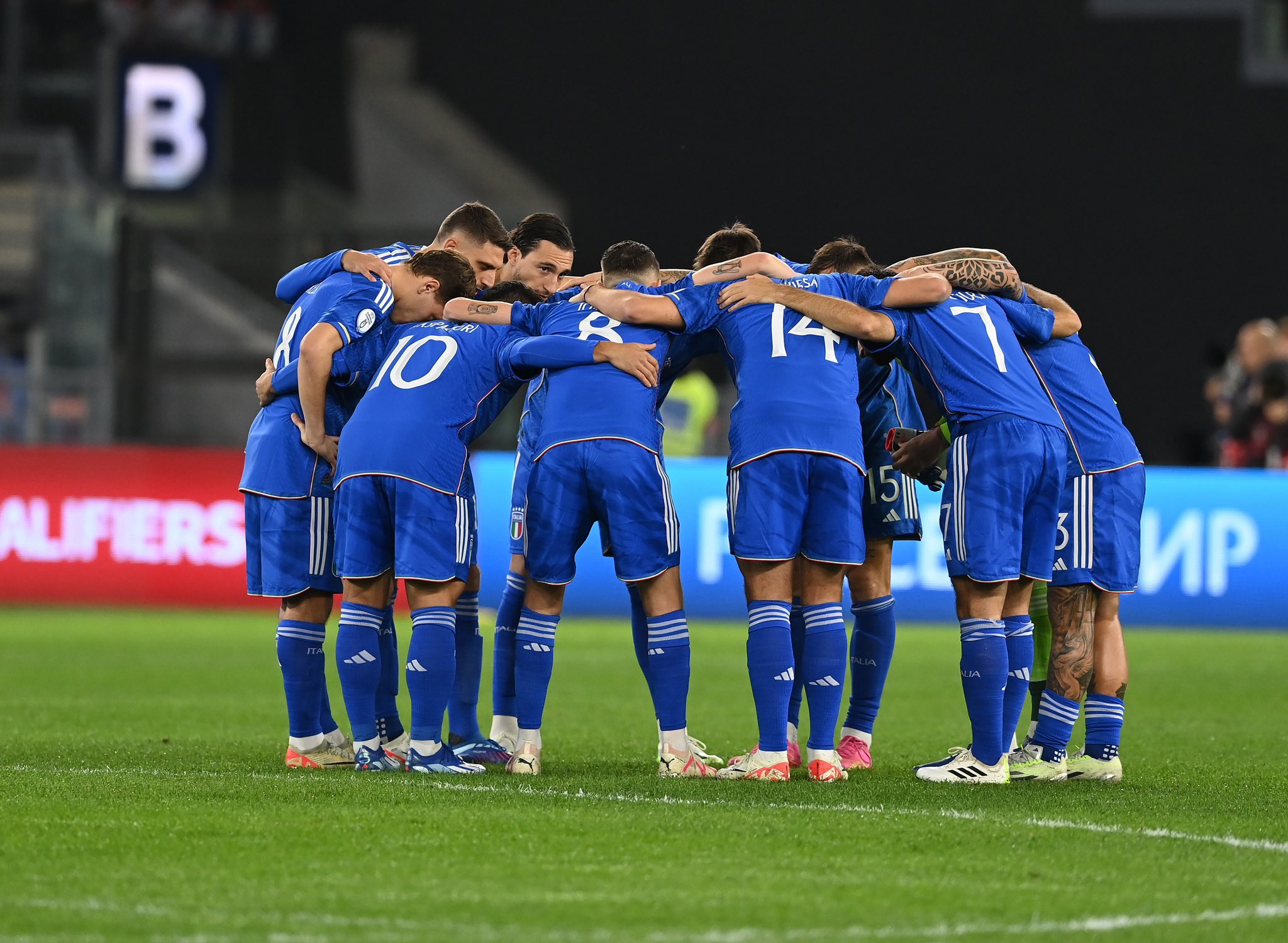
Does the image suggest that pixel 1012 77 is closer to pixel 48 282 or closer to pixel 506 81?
pixel 506 81

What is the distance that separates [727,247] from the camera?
6723 millimetres

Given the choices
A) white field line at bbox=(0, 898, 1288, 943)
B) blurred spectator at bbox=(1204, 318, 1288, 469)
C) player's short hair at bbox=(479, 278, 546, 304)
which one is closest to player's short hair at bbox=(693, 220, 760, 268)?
player's short hair at bbox=(479, 278, 546, 304)

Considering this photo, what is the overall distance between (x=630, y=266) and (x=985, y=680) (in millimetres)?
1973

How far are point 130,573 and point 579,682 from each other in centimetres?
Answer: 645

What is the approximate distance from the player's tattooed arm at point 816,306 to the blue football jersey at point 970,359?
0.10 meters

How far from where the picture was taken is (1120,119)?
922 inches

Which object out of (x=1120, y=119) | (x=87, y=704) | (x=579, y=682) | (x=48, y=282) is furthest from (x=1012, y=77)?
(x=87, y=704)

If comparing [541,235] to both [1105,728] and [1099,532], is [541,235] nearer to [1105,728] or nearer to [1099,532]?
[1099,532]

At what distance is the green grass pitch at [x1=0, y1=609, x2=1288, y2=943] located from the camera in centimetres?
387

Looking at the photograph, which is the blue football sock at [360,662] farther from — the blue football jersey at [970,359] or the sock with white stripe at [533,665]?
the blue football jersey at [970,359]

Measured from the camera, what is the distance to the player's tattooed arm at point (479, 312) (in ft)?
21.1

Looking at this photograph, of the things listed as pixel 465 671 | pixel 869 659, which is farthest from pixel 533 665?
pixel 869 659

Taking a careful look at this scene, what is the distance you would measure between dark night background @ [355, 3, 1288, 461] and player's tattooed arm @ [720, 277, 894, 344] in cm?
1648

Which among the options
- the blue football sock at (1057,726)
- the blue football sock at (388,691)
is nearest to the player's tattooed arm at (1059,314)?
the blue football sock at (1057,726)
